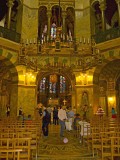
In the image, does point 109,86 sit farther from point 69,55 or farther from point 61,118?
point 61,118

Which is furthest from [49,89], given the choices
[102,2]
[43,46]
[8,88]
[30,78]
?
[43,46]

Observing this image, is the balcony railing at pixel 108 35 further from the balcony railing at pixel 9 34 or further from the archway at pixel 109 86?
the balcony railing at pixel 9 34

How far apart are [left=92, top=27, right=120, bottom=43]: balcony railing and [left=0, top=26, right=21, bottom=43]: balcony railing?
6383 millimetres

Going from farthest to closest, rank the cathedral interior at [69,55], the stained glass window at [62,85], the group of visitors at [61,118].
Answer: the stained glass window at [62,85], the cathedral interior at [69,55], the group of visitors at [61,118]

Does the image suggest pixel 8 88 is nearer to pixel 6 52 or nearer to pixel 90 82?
pixel 6 52

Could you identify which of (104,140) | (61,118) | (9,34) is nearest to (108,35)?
(9,34)

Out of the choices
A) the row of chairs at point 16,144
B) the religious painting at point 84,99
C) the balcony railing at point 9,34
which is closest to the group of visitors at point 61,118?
the religious painting at point 84,99

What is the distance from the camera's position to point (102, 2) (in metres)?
16.2

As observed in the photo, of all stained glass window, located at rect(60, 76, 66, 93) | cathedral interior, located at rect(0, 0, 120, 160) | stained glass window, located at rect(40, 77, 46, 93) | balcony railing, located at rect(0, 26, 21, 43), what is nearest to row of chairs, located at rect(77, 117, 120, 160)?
cathedral interior, located at rect(0, 0, 120, 160)

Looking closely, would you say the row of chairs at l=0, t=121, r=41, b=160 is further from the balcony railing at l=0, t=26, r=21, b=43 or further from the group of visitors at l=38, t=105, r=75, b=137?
the balcony railing at l=0, t=26, r=21, b=43

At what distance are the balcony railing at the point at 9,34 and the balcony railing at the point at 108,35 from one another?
6383 mm

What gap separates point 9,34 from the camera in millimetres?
14859

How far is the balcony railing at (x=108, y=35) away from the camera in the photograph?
14232mm

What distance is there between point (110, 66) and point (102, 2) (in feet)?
Answer: 18.0
